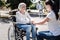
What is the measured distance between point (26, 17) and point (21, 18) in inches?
5.9

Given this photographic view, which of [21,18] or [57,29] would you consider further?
[21,18]

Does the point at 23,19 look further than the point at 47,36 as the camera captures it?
Yes

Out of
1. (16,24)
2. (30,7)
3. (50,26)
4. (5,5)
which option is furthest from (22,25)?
(5,5)

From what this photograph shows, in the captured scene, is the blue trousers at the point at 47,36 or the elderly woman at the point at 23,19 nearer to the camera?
the blue trousers at the point at 47,36

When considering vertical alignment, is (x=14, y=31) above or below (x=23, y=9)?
below

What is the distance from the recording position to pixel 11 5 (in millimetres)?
27234

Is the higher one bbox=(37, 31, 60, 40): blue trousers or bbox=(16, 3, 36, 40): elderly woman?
bbox=(16, 3, 36, 40): elderly woman

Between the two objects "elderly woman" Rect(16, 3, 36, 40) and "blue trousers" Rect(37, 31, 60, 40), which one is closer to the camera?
"blue trousers" Rect(37, 31, 60, 40)

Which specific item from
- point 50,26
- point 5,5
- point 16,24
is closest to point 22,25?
point 16,24

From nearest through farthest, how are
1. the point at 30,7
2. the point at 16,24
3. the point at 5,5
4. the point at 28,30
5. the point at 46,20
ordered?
the point at 46,20 < the point at 28,30 < the point at 16,24 < the point at 30,7 < the point at 5,5

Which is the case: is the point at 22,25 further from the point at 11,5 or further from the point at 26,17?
the point at 11,5

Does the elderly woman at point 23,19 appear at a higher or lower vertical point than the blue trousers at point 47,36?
higher

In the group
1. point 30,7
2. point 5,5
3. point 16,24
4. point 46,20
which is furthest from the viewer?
point 5,5

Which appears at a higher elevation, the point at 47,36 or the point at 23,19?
the point at 23,19
